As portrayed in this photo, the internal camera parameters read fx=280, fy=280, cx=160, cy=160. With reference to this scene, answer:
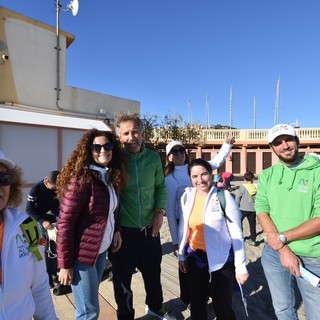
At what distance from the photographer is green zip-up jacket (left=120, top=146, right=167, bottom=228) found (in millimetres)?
2574

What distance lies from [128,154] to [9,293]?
1496 mm

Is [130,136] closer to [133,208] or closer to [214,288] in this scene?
[133,208]

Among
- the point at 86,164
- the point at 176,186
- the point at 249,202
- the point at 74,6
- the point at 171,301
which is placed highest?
the point at 74,6

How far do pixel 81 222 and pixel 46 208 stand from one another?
2177 mm

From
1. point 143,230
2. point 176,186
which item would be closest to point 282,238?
point 143,230

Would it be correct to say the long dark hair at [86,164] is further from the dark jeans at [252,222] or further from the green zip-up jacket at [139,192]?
the dark jeans at [252,222]

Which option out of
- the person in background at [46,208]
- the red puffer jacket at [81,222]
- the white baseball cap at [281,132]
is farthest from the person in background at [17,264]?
the person in background at [46,208]

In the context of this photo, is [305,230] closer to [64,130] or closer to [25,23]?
[64,130]

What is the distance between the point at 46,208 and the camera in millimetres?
3986

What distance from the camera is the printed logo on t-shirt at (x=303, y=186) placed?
2.10 metres

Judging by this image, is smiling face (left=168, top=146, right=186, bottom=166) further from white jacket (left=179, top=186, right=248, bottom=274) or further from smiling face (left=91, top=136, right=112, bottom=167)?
smiling face (left=91, top=136, right=112, bottom=167)

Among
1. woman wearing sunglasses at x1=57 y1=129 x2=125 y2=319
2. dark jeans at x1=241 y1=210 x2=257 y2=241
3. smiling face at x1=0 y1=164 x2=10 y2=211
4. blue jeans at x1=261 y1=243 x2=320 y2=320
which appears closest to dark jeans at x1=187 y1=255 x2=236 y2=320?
blue jeans at x1=261 y1=243 x2=320 y2=320

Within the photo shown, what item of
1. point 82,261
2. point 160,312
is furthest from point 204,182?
point 160,312

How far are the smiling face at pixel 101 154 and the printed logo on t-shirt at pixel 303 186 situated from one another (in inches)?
59.4
